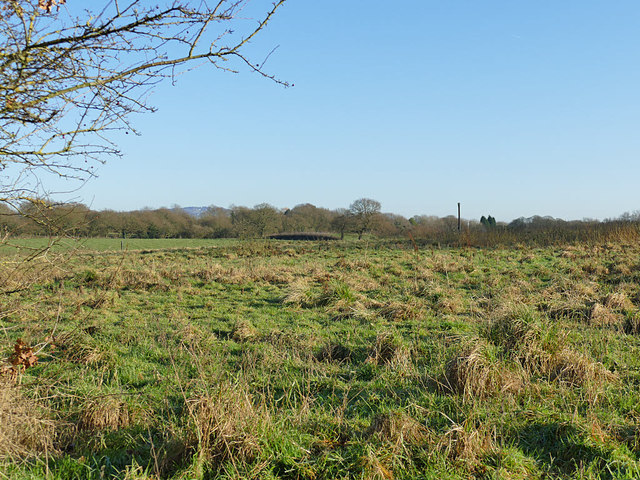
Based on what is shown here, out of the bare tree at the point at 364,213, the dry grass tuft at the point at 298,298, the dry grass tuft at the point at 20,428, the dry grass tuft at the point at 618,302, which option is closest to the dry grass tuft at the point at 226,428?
the dry grass tuft at the point at 20,428

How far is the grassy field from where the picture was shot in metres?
3.36

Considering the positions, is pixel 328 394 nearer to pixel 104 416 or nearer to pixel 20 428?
pixel 104 416

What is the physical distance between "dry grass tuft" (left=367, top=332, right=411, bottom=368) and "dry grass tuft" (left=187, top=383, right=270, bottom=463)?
2.36 metres

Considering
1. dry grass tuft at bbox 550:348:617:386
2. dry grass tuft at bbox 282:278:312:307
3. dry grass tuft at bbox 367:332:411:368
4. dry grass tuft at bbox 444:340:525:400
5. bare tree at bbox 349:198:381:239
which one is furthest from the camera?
bare tree at bbox 349:198:381:239

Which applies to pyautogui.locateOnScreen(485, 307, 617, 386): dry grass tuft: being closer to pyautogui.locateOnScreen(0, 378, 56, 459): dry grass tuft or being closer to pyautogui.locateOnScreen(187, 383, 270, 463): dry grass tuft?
pyautogui.locateOnScreen(187, 383, 270, 463): dry grass tuft

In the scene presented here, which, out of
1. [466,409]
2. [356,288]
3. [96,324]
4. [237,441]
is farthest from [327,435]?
[356,288]

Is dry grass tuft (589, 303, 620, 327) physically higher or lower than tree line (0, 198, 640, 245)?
lower

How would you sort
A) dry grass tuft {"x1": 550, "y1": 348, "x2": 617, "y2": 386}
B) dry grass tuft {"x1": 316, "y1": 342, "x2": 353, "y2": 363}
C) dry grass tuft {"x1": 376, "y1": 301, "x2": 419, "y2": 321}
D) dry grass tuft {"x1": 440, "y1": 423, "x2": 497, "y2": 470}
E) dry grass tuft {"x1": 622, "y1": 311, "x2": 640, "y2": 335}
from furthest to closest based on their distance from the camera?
1. dry grass tuft {"x1": 376, "y1": 301, "x2": 419, "y2": 321}
2. dry grass tuft {"x1": 622, "y1": 311, "x2": 640, "y2": 335}
3. dry grass tuft {"x1": 316, "y1": 342, "x2": 353, "y2": 363}
4. dry grass tuft {"x1": 550, "y1": 348, "x2": 617, "y2": 386}
5. dry grass tuft {"x1": 440, "y1": 423, "x2": 497, "y2": 470}

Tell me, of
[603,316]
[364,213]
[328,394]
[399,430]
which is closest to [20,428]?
[328,394]

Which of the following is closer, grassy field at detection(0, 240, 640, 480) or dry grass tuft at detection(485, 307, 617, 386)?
grassy field at detection(0, 240, 640, 480)

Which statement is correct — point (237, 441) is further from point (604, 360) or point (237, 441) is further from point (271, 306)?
point (271, 306)

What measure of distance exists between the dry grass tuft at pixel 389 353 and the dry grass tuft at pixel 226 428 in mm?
2359

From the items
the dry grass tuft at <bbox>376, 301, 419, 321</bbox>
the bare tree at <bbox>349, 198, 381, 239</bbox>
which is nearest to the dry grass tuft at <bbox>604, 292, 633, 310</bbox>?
the dry grass tuft at <bbox>376, 301, 419, 321</bbox>

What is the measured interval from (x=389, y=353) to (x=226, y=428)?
3.05 metres
